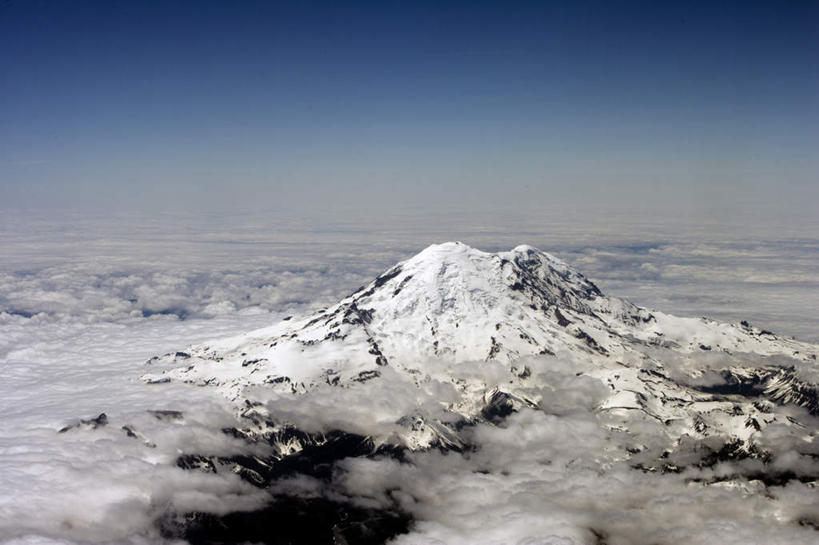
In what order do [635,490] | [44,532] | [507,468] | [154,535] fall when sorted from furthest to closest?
[507,468] < [635,490] < [154,535] < [44,532]

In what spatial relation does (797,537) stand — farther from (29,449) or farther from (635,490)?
(29,449)

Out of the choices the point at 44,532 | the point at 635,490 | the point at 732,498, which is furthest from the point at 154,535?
the point at 732,498

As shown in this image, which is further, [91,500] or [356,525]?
[356,525]

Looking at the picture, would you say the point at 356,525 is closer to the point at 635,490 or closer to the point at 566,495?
the point at 566,495

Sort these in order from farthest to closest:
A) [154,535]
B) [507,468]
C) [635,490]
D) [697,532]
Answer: [507,468], [635,490], [154,535], [697,532]

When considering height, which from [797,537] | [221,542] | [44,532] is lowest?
[221,542]

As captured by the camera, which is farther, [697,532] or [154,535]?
[154,535]

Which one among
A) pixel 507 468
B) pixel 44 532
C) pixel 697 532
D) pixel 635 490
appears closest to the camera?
pixel 44 532

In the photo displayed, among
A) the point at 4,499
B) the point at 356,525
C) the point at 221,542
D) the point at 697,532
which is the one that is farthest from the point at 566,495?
the point at 4,499

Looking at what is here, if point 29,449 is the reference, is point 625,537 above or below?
below
